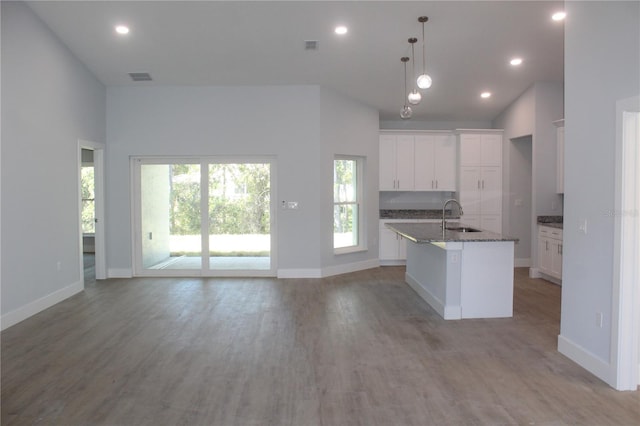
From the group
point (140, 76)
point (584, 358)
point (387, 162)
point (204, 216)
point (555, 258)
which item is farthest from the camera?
point (387, 162)

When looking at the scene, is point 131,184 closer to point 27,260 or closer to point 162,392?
point 27,260

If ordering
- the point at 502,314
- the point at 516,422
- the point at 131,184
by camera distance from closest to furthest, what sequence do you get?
the point at 516,422 → the point at 502,314 → the point at 131,184

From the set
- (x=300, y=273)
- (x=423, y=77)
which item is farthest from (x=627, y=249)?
(x=300, y=273)

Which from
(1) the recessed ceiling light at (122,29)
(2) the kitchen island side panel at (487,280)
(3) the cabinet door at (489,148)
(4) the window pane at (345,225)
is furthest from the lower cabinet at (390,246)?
(1) the recessed ceiling light at (122,29)

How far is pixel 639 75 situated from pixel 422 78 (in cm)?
179

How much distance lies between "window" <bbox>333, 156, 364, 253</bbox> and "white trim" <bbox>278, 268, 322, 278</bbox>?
55cm

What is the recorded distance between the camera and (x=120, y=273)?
24.9 feet

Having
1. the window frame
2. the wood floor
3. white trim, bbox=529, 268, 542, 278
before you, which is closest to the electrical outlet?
the wood floor

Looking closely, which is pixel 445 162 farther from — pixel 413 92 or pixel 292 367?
pixel 292 367

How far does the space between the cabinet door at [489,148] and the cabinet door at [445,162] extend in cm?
51

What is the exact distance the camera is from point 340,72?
6.93 metres

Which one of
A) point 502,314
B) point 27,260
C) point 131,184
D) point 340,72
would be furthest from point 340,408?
point 131,184

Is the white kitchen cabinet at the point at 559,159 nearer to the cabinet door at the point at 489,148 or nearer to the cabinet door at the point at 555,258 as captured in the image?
the cabinet door at the point at 555,258

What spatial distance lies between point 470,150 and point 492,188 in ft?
2.62
